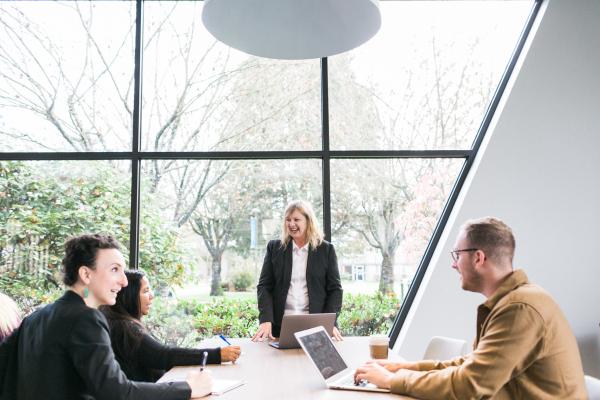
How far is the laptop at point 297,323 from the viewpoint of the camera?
2457 mm

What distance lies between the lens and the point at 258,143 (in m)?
4.35

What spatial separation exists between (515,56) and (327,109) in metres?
1.66

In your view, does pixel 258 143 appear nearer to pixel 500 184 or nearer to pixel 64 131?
pixel 64 131

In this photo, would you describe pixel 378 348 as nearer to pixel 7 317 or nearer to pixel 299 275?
pixel 299 275

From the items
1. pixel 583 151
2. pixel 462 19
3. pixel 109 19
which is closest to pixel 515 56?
pixel 462 19

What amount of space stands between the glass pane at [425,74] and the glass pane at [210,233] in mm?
614

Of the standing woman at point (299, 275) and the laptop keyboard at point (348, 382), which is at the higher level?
the standing woman at point (299, 275)

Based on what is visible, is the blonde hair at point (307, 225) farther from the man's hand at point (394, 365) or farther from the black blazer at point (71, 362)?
the black blazer at point (71, 362)

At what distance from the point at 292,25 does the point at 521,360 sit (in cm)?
145

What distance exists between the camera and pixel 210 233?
431 cm

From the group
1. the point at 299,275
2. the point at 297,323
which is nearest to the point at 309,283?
the point at 299,275

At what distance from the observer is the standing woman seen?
3.26 m

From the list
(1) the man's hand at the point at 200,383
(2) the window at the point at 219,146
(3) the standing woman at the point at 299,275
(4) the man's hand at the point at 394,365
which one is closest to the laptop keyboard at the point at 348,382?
(4) the man's hand at the point at 394,365

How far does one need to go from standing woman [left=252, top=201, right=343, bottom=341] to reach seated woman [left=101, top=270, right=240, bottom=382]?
0.96 metres
